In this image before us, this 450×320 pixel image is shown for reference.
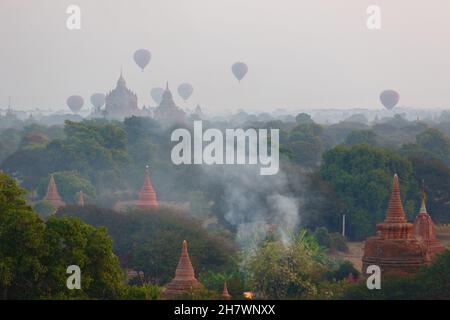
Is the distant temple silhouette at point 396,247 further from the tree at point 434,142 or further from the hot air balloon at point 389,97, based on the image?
the hot air balloon at point 389,97

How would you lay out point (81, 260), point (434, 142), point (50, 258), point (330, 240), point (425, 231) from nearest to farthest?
point (81, 260) → point (50, 258) → point (425, 231) → point (330, 240) → point (434, 142)

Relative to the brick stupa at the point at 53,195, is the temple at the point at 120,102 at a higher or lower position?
higher

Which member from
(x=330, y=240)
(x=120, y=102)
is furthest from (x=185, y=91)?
(x=330, y=240)

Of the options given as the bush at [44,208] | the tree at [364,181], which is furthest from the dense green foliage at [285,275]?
the bush at [44,208]

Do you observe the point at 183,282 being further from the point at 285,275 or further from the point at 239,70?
the point at 239,70

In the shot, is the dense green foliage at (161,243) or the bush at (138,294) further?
the dense green foliage at (161,243)

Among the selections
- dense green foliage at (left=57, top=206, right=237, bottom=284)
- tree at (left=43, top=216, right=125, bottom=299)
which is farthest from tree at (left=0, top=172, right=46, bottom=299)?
dense green foliage at (left=57, top=206, right=237, bottom=284)
